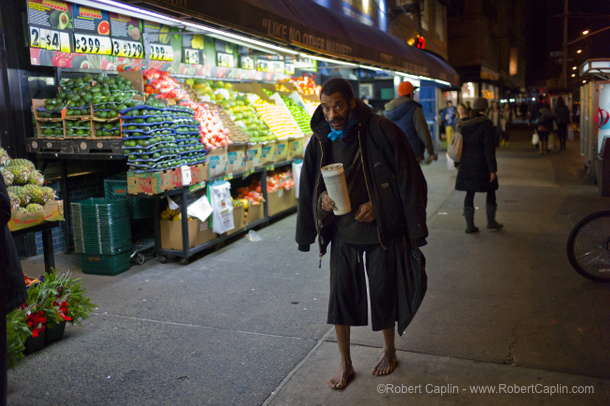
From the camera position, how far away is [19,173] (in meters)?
5.07

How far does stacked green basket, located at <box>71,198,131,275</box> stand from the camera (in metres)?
6.46

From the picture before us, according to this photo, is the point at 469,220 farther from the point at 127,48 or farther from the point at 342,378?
the point at 127,48

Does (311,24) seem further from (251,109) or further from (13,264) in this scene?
(13,264)

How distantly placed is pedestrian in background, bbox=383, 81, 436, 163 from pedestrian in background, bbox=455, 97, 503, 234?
1.71ft

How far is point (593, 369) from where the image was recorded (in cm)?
395

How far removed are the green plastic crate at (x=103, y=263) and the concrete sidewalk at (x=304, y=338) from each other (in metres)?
0.14

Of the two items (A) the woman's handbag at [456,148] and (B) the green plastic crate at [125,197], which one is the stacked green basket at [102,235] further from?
(A) the woman's handbag at [456,148]

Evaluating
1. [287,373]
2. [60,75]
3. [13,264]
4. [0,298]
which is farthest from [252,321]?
[60,75]

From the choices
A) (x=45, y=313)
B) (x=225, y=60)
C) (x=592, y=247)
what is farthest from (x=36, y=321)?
(x=225, y=60)

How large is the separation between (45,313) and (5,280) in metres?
1.64

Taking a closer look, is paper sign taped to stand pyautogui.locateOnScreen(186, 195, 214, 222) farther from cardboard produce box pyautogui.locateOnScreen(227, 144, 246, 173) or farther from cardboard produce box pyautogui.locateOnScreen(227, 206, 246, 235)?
cardboard produce box pyautogui.locateOnScreen(227, 144, 246, 173)

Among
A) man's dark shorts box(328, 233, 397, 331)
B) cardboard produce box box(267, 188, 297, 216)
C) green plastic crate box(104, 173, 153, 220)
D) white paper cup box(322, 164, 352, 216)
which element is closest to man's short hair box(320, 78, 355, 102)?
white paper cup box(322, 164, 352, 216)

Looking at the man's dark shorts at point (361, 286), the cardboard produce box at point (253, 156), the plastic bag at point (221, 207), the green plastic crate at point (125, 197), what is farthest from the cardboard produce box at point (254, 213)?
the man's dark shorts at point (361, 286)

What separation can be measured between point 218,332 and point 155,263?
2.58m
